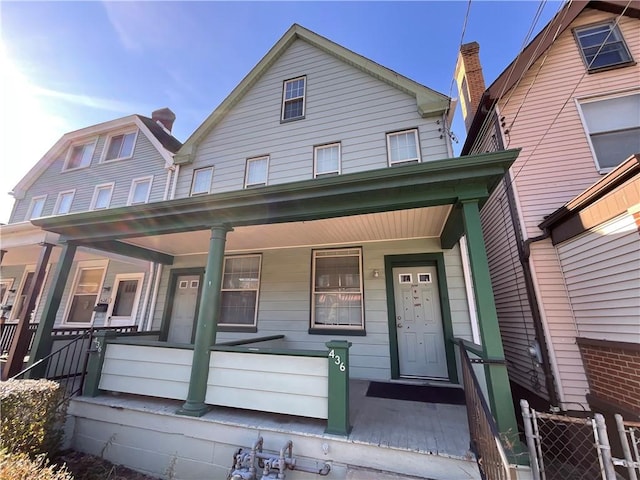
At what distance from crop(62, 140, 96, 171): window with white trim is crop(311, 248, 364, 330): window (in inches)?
350

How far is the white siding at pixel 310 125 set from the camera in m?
5.94

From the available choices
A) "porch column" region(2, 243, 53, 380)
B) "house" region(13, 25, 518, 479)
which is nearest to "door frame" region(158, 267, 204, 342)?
"house" region(13, 25, 518, 479)

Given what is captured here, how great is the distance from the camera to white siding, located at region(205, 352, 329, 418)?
3.13m

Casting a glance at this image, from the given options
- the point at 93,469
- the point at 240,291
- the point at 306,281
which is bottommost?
the point at 93,469

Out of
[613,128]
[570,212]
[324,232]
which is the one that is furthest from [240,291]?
[613,128]

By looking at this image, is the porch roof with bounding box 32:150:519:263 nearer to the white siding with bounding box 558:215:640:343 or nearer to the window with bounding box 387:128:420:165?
the white siding with bounding box 558:215:640:343

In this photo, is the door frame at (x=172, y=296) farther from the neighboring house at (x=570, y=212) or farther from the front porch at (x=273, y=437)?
the neighboring house at (x=570, y=212)

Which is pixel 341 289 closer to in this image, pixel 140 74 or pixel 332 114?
pixel 332 114

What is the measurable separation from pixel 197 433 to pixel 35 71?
22.9 feet

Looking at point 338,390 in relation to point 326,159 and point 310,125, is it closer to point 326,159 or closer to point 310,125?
point 326,159

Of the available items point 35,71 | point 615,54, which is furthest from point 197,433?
point 615,54

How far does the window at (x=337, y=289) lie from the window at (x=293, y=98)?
12.3 ft

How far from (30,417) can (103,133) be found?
8.95 meters

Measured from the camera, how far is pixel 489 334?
2688 mm
